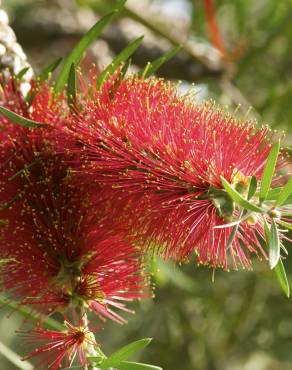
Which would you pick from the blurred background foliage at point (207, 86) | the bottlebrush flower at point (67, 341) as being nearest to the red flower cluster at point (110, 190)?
the bottlebrush flower at point (67, 341)

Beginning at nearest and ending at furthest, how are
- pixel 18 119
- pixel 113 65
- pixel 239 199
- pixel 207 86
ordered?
pixel 239 199, pixel 18 119, pixel 113 65, pixel 207 86

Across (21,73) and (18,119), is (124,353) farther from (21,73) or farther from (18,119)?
(21,73)

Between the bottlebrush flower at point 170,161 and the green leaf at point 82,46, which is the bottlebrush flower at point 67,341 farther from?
the green leaf at point 82,46

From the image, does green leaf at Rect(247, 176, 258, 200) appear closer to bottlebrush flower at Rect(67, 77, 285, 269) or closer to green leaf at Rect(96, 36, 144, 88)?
bottlebrush flower at Rect(67, 77, 285, 269)

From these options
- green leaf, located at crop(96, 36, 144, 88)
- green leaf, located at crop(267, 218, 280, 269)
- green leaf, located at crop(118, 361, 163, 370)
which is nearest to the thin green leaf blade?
green leaf, located at crop(267, 218, 280, 269)

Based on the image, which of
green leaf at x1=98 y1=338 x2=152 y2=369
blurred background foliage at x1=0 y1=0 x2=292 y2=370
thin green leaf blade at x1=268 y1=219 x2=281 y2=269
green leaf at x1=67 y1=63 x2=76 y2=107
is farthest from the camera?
blurred background foliage at x1=0 y1=0 x2=292 y2=370

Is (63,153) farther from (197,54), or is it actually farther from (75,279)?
(197,54)

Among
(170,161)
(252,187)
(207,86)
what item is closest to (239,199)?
(252,187)
